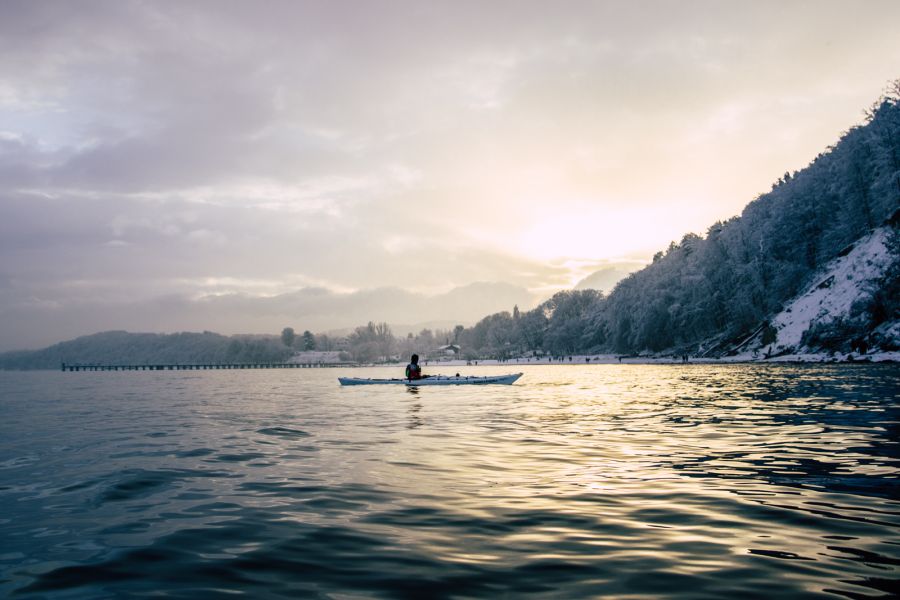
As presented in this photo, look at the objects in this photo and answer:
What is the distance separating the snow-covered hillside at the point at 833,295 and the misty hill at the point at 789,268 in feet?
0.83

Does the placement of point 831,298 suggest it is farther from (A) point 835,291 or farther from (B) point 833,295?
(A) point 835,291

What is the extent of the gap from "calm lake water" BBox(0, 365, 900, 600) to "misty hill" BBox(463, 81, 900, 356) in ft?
207

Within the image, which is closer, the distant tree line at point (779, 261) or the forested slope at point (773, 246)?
the distant tree line at point (779, 261)

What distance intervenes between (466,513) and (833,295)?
84837 mm

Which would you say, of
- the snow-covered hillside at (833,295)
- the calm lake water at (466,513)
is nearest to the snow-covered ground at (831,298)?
the snow-covered hillside at (833,295)

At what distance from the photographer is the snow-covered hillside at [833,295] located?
70.4 meters

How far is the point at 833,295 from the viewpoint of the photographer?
75.7m

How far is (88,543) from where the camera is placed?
7.77 meters

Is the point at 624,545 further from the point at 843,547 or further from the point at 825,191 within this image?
the point at 825,191

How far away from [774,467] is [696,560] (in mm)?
6642

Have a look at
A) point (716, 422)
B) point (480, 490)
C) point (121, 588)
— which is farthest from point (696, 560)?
point (716, 422)

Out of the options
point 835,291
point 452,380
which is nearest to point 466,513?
point 452,380

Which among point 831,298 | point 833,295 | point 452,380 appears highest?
point 833,295

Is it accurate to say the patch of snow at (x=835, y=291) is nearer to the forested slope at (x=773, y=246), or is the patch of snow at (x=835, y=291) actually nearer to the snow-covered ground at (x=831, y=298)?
the snow-covered ground at (x=831, y=298)
